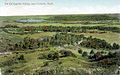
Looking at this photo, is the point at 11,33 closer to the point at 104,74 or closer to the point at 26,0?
the point at 26,0

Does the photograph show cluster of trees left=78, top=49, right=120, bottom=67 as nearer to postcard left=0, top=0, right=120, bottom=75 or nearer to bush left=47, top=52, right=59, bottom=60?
postcard left=0, top=0, right=120, bottom=75

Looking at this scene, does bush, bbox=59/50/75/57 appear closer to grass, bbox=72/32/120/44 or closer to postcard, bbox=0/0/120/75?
postcard, bbox=0/0/120/75

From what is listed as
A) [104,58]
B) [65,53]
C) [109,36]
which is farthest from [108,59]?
[65,53]

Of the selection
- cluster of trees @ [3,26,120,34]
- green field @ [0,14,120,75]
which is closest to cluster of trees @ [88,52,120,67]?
green field @ [0,14,120,75]

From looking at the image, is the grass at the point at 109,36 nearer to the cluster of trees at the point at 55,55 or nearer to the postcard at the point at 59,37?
the postcard at the point at 59,37

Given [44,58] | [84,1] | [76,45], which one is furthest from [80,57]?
[84,1]

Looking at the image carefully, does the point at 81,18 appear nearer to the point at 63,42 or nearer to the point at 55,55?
the point at 63,42

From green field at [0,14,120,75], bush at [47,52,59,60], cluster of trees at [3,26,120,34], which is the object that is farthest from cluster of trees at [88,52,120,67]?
bush at [47,52,59,60]

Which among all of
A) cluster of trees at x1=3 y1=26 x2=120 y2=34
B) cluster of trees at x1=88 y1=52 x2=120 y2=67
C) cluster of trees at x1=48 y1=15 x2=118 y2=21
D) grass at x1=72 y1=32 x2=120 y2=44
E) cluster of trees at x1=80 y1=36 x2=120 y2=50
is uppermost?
cluster of trees at x1=48 y1=15 x2=118 y2=21

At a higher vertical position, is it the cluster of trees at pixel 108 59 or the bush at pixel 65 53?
the bush at pixel 65 53

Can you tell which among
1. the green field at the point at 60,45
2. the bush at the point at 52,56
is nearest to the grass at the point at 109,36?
the green field at the point at 60,45

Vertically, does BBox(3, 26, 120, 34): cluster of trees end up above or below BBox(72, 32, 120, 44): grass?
above
